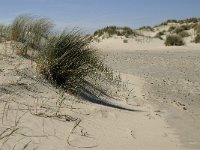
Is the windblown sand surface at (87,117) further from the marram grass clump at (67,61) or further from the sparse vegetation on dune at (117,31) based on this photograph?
the sparse vegetation on dune at (117,31)

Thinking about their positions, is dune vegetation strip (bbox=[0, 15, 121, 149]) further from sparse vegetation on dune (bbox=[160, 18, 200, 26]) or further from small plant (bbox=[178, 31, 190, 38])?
sparse vegetation on dune (bbox=[160, 18, 200, 26])

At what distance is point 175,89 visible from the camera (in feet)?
34.7

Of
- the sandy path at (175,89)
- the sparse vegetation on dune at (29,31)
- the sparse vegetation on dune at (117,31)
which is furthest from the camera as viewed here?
the sparse vegetation on dune at (117,31)

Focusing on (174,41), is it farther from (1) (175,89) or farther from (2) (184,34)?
(1) (175,89)

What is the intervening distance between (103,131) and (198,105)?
3.73m

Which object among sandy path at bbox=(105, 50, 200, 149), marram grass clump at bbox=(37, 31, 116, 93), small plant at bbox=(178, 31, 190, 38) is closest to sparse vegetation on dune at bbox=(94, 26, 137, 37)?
small plant at bbox=(178, 31, 190, 38)

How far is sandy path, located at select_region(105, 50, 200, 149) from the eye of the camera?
6.75 metres

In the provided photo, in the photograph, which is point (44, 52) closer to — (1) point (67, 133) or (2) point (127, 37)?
(1) point (67, 133)

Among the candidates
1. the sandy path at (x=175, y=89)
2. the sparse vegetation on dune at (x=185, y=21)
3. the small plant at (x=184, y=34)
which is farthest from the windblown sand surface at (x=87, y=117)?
the sparse vegetation on dune at (x=185, y=21)

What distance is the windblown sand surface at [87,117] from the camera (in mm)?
4883

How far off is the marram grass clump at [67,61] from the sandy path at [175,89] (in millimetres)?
1476

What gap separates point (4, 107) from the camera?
18.0 feet

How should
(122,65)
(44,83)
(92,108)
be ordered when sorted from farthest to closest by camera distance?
(122,65), (44,83), (92,108)

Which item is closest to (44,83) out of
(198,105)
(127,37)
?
(198,105)
